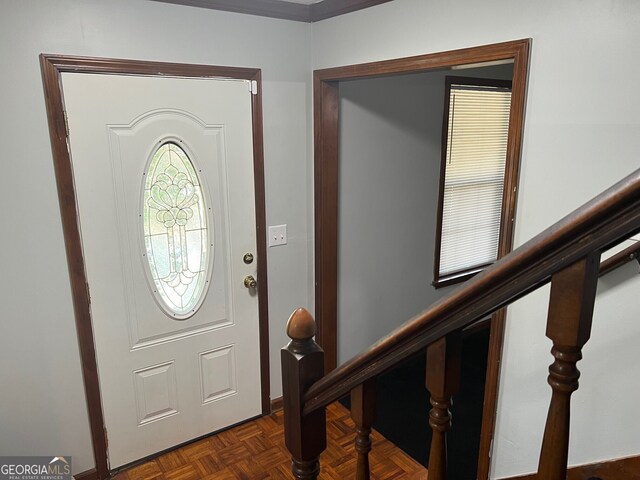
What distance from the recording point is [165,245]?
2357 millimetres

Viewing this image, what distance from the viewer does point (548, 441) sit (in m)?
0.63

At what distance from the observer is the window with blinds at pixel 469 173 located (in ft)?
11.4

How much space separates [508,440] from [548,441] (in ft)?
5.06

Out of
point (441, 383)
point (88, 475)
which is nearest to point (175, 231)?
point (88, 475)

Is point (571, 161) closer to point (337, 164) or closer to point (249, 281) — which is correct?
point (337, 164)

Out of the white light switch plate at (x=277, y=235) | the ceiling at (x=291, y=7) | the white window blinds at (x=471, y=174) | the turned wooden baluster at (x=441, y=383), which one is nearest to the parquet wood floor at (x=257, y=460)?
the white light switch plate at (x=277, y=235)

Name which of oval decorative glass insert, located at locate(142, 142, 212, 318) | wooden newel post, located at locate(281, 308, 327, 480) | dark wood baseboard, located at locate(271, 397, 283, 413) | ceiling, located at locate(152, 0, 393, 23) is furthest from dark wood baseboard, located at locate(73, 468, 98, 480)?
ceiling, located at locate(152, 0, 393, 23)

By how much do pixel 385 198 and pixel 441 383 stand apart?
250 centimetres

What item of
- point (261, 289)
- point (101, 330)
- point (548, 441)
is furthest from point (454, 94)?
point (548, 441)

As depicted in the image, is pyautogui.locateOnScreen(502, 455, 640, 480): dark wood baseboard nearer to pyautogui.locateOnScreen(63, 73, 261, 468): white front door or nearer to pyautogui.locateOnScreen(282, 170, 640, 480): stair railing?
pyautogui.locateOnScreen(282, 170, 640, 480): stair railing

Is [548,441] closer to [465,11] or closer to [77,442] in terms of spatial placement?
[465,11]

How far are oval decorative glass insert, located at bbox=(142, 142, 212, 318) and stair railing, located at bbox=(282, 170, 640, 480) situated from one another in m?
1.63

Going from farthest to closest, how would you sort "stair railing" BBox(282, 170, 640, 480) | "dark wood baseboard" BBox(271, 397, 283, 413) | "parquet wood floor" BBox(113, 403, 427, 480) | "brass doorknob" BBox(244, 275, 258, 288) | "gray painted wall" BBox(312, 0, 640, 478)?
"dark wood baseboard" BBox(271, 397, 283, 413) < "brass doorknob" BBox(244, 275, 258, 288) < "parquet wood floor" BBox(113, 403, 427, 480) < "gray painted wall" BBox(312, 0, 640, 478) < "stair railing" BBox(282, 170, 640, 480)

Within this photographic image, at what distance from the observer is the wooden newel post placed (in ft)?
3.25
